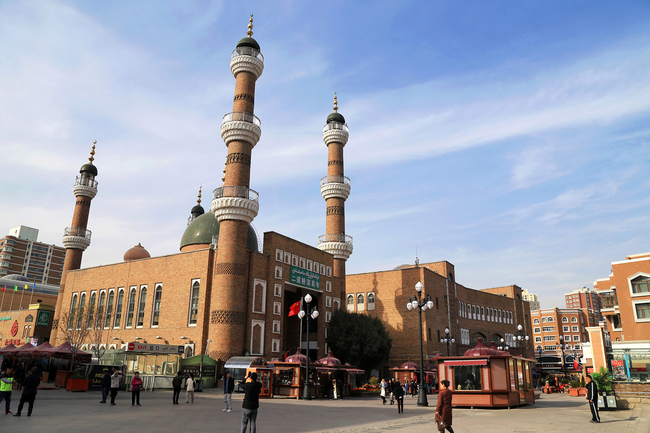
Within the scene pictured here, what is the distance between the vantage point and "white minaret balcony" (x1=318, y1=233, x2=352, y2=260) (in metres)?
46.0

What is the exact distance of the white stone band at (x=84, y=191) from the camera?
49.2 m

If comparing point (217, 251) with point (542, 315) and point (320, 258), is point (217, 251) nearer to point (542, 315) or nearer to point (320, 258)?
point (320, 258)

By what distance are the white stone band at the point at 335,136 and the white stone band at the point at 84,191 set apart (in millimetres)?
25252

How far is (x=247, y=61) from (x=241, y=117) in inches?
199

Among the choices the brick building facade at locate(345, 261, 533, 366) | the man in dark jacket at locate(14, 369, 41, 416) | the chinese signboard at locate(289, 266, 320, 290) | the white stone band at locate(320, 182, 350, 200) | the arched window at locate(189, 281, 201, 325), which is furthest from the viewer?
the brick building facade at locate(345, 261, 533, 366)

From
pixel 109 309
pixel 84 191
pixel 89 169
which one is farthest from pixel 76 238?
pixel 109 309

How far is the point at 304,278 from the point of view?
135 feet

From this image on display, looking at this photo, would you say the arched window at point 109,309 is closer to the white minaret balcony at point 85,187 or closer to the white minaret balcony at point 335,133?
the white minaret balcony at point 85,187

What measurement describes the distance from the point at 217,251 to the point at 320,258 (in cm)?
1189

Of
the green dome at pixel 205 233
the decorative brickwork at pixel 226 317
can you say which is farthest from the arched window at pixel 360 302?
the decorative brickwork at pixel 226 317

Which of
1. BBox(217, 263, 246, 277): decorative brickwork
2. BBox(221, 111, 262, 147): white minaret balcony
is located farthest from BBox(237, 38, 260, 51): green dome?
BBox(217, 263, 246, 277): decorative brickwork

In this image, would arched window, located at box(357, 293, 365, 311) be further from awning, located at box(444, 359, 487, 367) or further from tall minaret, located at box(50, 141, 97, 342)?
awning, located at box(444, 359, 487, 367)

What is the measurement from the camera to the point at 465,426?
47.3ft

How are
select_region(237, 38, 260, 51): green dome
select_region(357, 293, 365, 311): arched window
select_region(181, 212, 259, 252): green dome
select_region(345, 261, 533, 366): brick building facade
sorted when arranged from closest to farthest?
1. select_region(237, 38, 260, 51): green dome
2. select_region(181, 212, 259, 252): green dome
3. select_region(345, 261, 533, 366): brick building facade
4. select_region(357, 293, 365, 311): arched window
